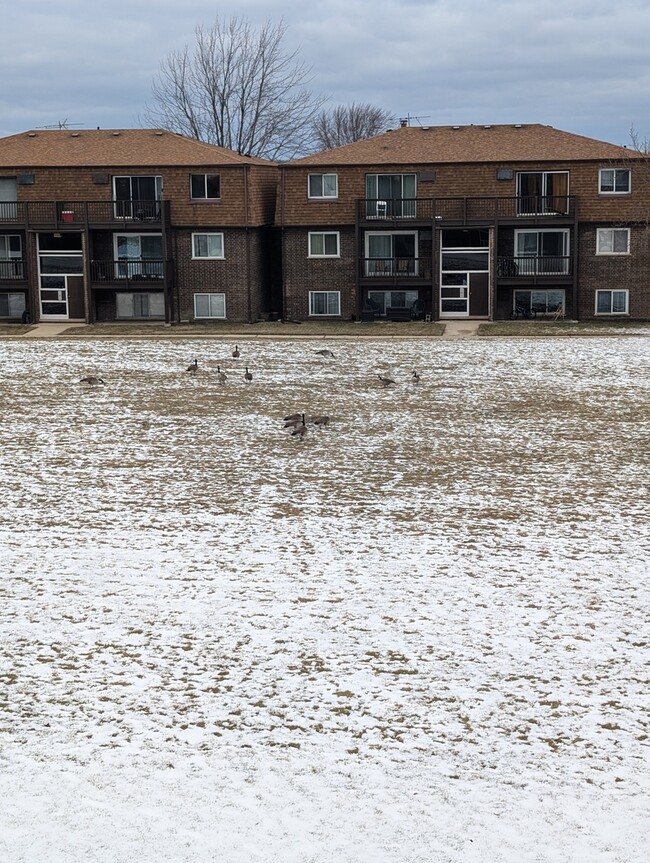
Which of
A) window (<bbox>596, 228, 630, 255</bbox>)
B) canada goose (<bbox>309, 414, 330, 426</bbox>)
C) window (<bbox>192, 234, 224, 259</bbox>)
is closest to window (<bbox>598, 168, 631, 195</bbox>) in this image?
window (<bbox>596, 228, 630, 255</bbox>)

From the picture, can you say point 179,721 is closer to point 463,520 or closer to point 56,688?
point 56,688

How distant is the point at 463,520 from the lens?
15594 millimetres

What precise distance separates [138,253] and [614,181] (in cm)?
1956

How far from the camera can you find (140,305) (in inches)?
1895

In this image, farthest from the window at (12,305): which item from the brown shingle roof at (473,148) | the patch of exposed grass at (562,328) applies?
the patch of exposed grass at (562,328)

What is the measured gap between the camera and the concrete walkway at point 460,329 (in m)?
42.1

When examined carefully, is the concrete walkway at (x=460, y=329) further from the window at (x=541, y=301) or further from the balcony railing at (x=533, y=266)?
the balcony railing at (x=533, y=266)

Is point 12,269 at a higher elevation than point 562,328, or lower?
higher

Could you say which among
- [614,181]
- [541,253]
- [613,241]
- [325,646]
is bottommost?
[325,646]

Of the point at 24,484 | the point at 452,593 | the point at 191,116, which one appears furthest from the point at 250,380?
the point at 191,116

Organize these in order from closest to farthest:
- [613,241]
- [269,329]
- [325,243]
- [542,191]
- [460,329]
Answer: [460,329] < [269,329] < [542,191] < [613,241] < [325,243]

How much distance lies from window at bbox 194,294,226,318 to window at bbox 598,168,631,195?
630 inches

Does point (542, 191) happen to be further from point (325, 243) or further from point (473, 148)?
point (325, 243)

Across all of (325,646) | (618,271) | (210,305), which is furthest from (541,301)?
(325,646)
